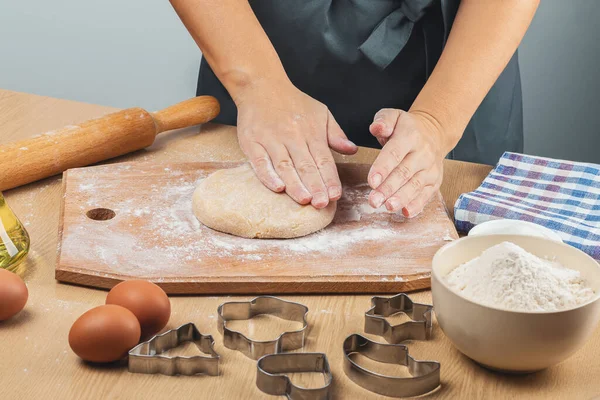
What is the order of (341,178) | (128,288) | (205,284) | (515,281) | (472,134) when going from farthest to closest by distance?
(472,134) < (341,178) < (205,284) < (128,288) < (515,281)

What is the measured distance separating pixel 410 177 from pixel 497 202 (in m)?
0.17

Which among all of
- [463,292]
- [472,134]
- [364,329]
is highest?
[463,292]

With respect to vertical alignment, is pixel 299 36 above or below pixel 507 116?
above

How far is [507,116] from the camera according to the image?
1948 millimetres

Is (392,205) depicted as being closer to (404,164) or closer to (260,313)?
(404,164)

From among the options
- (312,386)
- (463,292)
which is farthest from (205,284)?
(463,292)

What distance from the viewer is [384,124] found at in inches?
55.4

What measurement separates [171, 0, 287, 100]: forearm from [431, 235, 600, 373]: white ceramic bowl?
72cm

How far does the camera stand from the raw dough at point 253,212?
49.6 inches

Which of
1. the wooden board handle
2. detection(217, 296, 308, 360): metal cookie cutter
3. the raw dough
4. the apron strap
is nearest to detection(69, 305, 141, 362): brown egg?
detection(217, 296, 308, 360): metal cookie cutter

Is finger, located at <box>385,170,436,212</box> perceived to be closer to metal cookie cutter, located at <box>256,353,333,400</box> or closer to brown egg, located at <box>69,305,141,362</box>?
metal cookie cutter, located at <box>256,353,333,400</box>

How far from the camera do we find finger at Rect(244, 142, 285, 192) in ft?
4.37

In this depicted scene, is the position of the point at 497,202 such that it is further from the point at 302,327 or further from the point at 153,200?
the point at 153,200

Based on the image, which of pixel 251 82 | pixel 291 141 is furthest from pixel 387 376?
pixel 251 82
